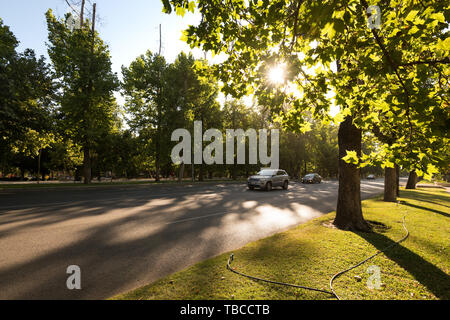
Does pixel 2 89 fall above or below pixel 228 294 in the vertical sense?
above

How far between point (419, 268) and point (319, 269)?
6.06ft

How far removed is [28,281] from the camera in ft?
11.1

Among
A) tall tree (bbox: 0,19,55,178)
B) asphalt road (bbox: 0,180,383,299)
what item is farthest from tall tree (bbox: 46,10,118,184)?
asphalt road (bbox: 0,180,383,299)

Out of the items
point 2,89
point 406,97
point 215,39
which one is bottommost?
point 406,97

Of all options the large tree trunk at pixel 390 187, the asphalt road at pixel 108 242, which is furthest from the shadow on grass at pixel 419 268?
the large tree trunk at pixel 390 187

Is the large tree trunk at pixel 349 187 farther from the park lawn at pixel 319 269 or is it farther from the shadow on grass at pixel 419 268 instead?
the shadow on grass at pixel 419 268

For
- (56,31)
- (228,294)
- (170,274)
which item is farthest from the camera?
(56,31)

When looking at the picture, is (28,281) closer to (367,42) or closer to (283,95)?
(283,95)

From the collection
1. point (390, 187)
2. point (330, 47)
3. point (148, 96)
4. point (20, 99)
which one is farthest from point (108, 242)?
point (148, 96)

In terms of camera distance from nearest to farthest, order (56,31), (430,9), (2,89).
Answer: (430,9), (2,89), (56,31)

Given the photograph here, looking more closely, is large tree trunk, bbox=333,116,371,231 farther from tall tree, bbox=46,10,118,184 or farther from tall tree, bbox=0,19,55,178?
tall tree, bbox=46,10,118,184
